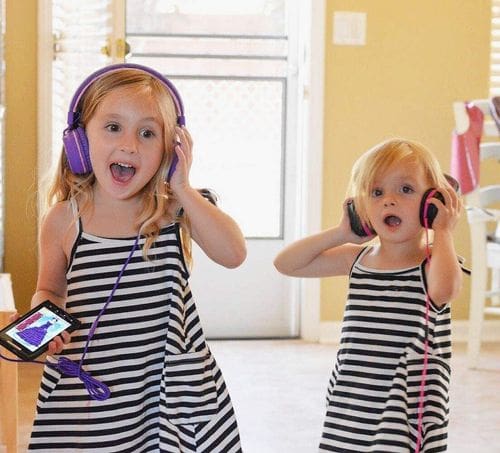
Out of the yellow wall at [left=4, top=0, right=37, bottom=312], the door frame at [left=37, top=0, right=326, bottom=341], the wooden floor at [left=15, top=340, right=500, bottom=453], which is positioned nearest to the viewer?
the wooden floor at [left=15, top=340, right=500, bottom=453]

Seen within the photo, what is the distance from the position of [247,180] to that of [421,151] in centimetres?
266

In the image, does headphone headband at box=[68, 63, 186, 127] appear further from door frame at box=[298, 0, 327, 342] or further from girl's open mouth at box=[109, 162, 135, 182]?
door frame at box=[298, 0, 327, 342]

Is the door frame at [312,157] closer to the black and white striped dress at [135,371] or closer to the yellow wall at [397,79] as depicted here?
the yellow wall at [397,79]

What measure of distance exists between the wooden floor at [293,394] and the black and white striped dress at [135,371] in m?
1.14

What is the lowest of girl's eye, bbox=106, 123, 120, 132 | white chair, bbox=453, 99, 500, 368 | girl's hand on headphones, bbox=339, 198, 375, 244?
white chair, bbox=453, 99, 500, 368

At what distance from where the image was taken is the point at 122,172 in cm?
178

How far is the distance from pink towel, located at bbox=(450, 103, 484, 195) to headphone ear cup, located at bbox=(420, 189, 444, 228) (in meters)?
2.12

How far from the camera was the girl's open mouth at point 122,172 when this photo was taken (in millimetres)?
1772

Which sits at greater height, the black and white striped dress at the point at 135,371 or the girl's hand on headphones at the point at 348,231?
the girl's hand on headphones at the point at 348,231

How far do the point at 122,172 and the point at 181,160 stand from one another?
103 millimetres

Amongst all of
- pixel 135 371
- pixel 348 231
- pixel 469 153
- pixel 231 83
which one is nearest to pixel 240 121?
pixel 231 83

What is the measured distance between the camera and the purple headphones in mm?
1800

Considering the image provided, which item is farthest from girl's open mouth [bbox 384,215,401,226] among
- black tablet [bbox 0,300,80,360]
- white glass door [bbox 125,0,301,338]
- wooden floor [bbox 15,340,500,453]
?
white glass door [bbox 125,0,301,338]

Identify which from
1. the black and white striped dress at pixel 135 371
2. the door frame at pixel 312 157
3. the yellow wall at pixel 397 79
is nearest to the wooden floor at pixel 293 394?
the door frame at pixel 312 157
